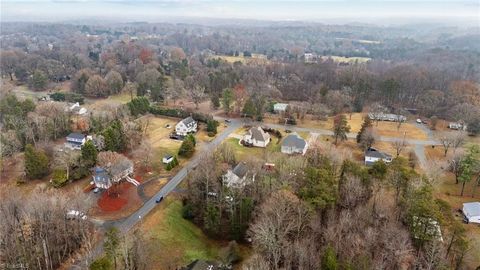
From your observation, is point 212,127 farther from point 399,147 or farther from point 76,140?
point 399,147

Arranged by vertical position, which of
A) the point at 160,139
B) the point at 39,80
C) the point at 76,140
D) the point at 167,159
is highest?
the point at 39,80

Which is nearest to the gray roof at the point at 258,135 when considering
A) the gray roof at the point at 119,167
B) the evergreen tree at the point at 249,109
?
the evergreen tree at the point at 249,109

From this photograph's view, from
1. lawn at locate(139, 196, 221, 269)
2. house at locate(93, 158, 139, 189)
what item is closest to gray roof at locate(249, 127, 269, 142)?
house at locate(93, 158, 139, 189)

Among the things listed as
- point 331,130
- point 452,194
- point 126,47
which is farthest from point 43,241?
point 126,47

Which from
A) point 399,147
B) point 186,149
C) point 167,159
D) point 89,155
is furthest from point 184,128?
point 399,147

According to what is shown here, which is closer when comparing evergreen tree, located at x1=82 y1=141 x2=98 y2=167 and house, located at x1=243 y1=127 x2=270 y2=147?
evergreen tree, located at x1=82 y1=141 x2=98 y2=167

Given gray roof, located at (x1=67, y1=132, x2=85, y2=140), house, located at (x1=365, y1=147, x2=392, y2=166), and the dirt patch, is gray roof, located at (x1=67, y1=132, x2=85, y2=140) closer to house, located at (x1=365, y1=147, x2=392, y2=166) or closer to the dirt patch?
the dirt patch
